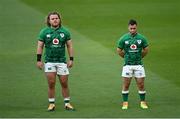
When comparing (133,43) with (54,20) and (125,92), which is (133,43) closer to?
(125,92)

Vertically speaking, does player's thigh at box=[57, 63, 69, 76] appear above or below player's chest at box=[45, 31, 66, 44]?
below

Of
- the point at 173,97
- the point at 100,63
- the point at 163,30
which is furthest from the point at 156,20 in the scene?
the point at 173,97

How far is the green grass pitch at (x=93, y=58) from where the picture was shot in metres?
15.1

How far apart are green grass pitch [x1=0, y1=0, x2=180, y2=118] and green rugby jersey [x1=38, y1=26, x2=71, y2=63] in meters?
1.17

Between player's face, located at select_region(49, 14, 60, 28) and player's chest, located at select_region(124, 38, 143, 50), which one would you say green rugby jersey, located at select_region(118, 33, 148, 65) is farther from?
player's face, located at select_region(49, 14, 60, 28)

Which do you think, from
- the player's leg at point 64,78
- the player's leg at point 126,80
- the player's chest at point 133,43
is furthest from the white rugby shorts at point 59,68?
the player's chest at point 133,43

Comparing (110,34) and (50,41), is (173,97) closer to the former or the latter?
(50,41)

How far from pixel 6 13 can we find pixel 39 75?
1140 cm

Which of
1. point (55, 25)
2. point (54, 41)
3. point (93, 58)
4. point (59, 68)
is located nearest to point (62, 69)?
point (59, 68)

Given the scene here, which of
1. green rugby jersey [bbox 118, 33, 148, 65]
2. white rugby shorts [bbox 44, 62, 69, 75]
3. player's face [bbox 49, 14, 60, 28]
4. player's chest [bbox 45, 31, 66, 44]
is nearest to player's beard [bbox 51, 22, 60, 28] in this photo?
player's face [bbox 49, 14, 60, 28]

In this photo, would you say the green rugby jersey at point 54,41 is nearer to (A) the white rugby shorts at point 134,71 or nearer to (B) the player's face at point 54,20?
(B) the player's face at point 54,20

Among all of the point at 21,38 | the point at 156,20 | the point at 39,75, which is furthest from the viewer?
the point at 156,20

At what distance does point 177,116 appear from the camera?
1409 cm

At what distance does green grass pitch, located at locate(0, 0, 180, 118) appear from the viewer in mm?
A: 15125
